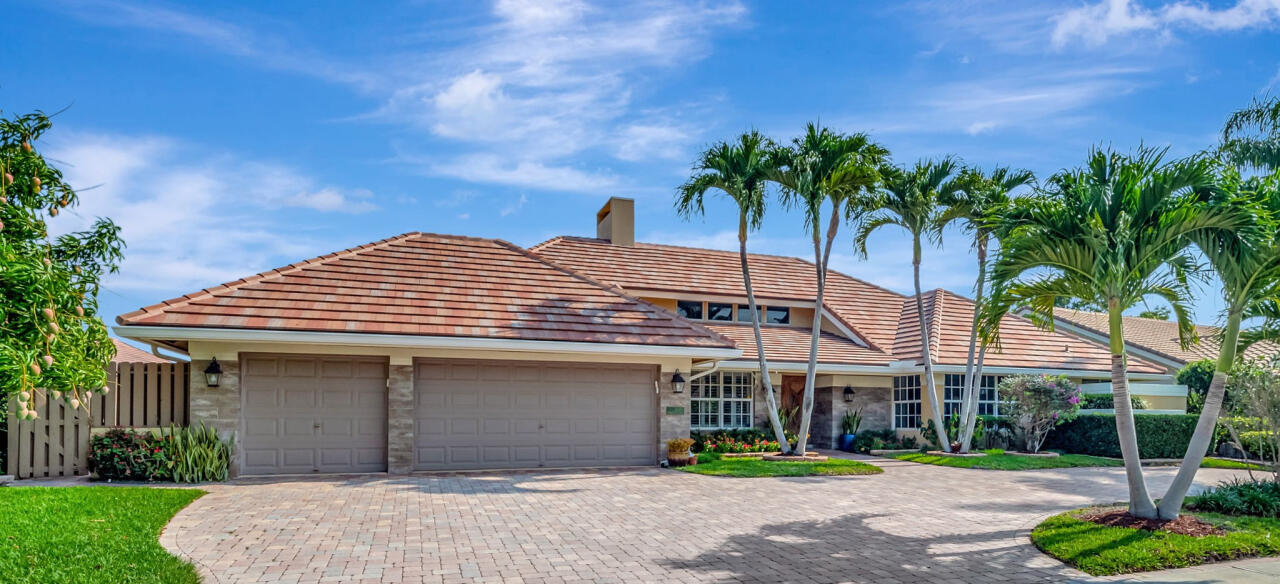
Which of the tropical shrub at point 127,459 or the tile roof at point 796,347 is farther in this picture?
the tile roof at point 796,347

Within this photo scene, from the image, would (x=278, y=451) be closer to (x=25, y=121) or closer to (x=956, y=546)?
(x=25, y=121)

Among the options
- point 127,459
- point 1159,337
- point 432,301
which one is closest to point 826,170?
point 432,301

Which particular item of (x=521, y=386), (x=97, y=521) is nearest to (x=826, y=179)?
(x=521, y=386)

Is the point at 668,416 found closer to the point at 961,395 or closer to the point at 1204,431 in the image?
the point at 961,395

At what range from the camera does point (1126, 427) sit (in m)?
9.65

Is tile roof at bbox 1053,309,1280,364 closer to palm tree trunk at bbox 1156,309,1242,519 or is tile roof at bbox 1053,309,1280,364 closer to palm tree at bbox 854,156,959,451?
palm tree at bbox 854,156,959,451

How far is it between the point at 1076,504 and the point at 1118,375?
3104 millimetres

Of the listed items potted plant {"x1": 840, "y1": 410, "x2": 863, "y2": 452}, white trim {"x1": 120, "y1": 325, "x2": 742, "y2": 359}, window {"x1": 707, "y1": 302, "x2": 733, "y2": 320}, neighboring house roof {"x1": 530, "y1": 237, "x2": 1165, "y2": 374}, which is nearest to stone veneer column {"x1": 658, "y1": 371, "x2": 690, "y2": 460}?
white trim {"x1": 120, "y1": 325, "x2": 742, "y2": 359}

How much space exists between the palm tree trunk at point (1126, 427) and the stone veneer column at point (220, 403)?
13.0 metres

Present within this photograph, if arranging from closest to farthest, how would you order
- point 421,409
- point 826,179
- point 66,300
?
point 66,300 → point 421,409 → point 826,179

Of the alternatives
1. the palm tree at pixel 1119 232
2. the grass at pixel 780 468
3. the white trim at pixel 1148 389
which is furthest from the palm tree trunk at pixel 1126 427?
the white trim at pixel 1148 389

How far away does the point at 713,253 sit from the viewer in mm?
26391

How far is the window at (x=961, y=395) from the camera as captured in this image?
21469 mm

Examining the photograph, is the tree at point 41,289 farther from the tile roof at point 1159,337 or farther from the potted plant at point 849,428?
the tile roof at point 1159,337
